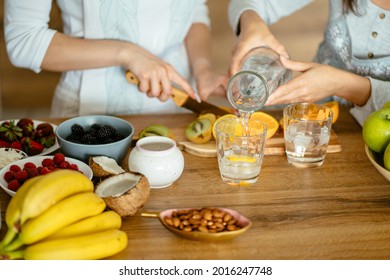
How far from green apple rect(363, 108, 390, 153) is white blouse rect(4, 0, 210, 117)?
82 centimetres

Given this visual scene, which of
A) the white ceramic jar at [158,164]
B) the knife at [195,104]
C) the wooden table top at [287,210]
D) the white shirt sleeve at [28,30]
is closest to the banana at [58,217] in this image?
the wooden table top at [287,210]

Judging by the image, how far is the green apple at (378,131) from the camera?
130cm

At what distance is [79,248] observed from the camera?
3.23 ft

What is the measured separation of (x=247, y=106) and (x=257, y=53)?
0.25m

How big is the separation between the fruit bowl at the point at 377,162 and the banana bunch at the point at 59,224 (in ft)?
1.88

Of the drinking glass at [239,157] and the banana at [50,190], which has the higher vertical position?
the banana at [50,190]

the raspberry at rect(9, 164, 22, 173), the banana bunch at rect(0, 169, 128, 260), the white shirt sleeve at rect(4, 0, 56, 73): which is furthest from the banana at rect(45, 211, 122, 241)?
the white shirt sleeve at rect(4, 0, 56, 73)

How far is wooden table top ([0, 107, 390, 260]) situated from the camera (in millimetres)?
1072

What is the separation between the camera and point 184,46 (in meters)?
2.06

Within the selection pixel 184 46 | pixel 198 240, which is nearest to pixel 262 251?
pixel 198 240

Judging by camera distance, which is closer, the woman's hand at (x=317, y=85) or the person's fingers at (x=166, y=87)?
the woman's hand at (x=317, y=85)

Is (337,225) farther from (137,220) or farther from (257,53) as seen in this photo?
(257,53)

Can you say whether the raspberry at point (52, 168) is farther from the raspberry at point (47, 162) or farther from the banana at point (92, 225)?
the banana at point (92, 225)
